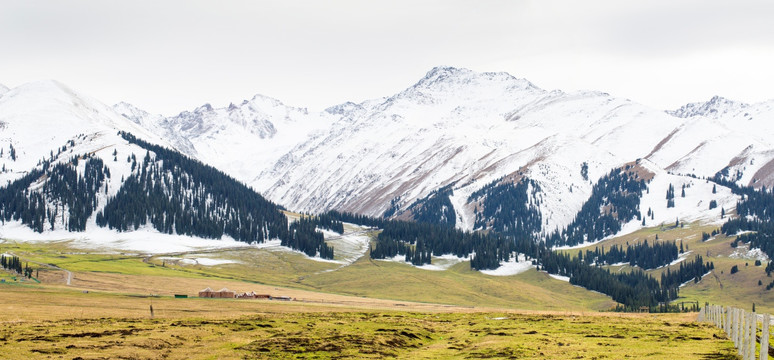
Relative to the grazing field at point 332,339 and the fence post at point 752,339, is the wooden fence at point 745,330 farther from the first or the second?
the grazing field at point 332,339

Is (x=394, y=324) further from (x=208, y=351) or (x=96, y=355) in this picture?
(x=96, y=355)

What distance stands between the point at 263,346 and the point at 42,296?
8046cm

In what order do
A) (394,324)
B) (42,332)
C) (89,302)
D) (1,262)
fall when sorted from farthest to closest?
(1,262), (89,302), (394,324), (42,332)

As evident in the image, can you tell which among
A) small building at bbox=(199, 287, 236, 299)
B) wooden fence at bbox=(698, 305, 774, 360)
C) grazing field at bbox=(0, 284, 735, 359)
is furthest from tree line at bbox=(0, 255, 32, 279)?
wooden fence at bbox=(698, 305, 774, 360)

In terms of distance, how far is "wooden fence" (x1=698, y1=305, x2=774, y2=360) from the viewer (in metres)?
36.2

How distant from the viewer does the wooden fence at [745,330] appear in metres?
36.2

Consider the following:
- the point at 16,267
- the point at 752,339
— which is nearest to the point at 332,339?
the point at 752,339

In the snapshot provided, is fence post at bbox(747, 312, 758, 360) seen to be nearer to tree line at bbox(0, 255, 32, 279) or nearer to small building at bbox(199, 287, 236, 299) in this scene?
small building at bbox(199, 287, 236, 299)

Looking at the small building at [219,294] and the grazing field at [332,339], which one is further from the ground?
the grazing field at [332,339]

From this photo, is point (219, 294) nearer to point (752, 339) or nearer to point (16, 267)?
point (16, 267)

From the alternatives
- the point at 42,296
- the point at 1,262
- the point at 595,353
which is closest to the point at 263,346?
the point at 595,353

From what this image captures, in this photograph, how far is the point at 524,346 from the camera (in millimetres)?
58625

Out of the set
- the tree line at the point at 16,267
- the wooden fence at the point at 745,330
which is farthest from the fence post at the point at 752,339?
the tree line at the point at 16,267

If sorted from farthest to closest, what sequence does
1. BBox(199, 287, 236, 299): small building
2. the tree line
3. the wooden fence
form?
the tree line, BBox(199, 287, 236, 299): small building, the wooden fence
